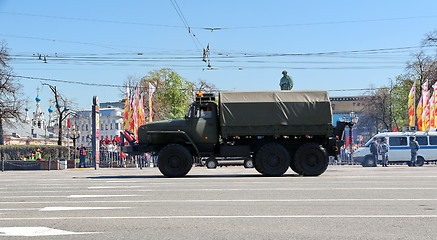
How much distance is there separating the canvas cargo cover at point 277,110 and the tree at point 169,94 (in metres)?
63.8

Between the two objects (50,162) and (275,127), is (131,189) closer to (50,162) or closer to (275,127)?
(275,127)

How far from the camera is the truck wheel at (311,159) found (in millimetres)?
22500

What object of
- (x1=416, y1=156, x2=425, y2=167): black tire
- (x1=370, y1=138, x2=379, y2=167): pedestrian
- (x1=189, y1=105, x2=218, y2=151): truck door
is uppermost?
(x1=189, y1=105, x2=218, y2=151): truck door

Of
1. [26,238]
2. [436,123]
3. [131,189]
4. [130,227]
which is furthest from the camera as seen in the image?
[436,123]

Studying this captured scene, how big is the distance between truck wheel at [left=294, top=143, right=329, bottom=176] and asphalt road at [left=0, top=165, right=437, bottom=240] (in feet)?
21.4

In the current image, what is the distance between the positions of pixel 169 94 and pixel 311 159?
218 ft

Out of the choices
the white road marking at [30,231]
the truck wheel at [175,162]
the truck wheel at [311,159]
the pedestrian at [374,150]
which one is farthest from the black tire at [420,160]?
the white road marking at [30,231]

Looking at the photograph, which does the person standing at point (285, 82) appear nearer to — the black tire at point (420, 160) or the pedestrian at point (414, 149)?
the pedestrian at point (414, 149)

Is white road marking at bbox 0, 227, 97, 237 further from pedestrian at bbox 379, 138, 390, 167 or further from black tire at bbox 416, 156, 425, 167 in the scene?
black tire at bbox 416, 156, 425, 167

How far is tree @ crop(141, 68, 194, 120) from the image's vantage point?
8800cm

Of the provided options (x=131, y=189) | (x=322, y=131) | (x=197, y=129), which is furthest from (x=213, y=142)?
(x=131, y=189)

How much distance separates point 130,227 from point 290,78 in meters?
21.9

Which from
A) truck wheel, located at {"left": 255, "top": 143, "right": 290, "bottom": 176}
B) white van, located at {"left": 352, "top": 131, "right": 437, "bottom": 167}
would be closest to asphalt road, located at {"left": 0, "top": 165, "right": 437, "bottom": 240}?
truck wheel, located at {"left": 255, "top": 143, "right": 290, "bottom": 176}

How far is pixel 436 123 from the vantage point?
4556cm
